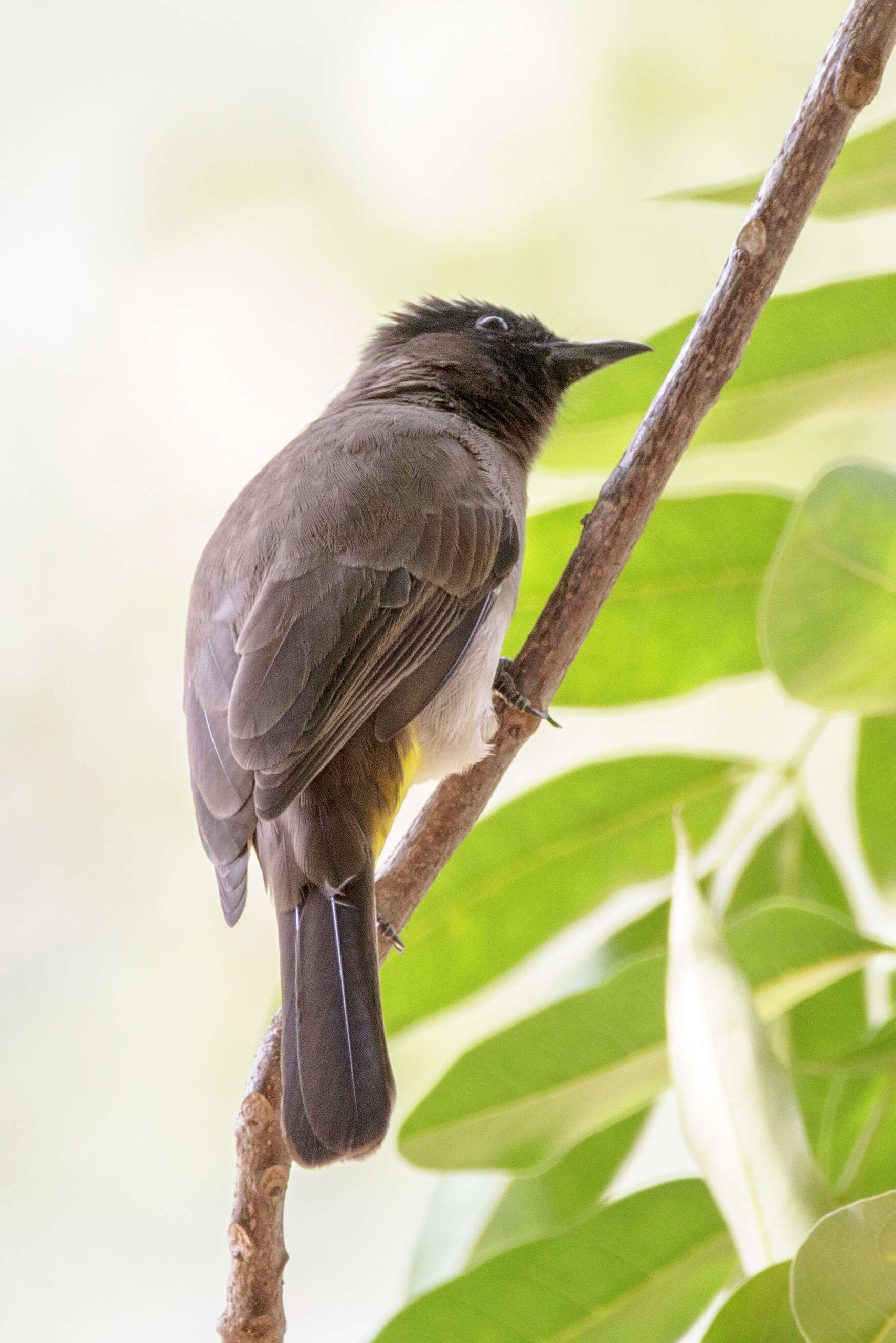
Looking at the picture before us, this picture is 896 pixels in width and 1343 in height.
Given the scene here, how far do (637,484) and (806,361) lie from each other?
0.21 m

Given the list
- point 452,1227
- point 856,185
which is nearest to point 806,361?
point 856,185

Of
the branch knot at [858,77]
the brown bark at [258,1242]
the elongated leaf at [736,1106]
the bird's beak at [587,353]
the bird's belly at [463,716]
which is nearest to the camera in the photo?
the elongated leaf at [736,1106]

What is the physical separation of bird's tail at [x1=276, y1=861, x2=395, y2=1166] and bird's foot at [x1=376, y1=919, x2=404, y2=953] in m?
0.02

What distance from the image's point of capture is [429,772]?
5.36 ft

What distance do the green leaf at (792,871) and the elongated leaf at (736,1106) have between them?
12.9 inches

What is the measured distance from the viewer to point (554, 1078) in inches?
47.8

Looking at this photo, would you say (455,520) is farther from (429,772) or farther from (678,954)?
(678,954)

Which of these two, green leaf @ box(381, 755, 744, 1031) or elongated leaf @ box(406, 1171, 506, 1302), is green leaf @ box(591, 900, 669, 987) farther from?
elongated leaf @ box(406, 1171, 506, 1302)

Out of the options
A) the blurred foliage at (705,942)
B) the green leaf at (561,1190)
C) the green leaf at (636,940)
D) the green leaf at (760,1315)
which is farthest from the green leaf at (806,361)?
the green leaf at (760,1315)

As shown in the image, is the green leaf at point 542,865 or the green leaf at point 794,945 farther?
the green leaf at point 542,865

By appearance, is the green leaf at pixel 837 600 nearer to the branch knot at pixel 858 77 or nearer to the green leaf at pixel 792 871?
the green leaf at pixel 792 871

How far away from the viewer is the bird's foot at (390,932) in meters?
1.38

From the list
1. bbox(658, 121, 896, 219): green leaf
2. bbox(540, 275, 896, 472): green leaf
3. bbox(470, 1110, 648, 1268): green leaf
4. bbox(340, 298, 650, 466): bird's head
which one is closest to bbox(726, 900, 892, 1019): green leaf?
bbox(470, 1110, 648, 1268): green leaf

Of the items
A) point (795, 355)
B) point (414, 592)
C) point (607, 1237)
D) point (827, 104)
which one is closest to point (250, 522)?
point (414, 592)
